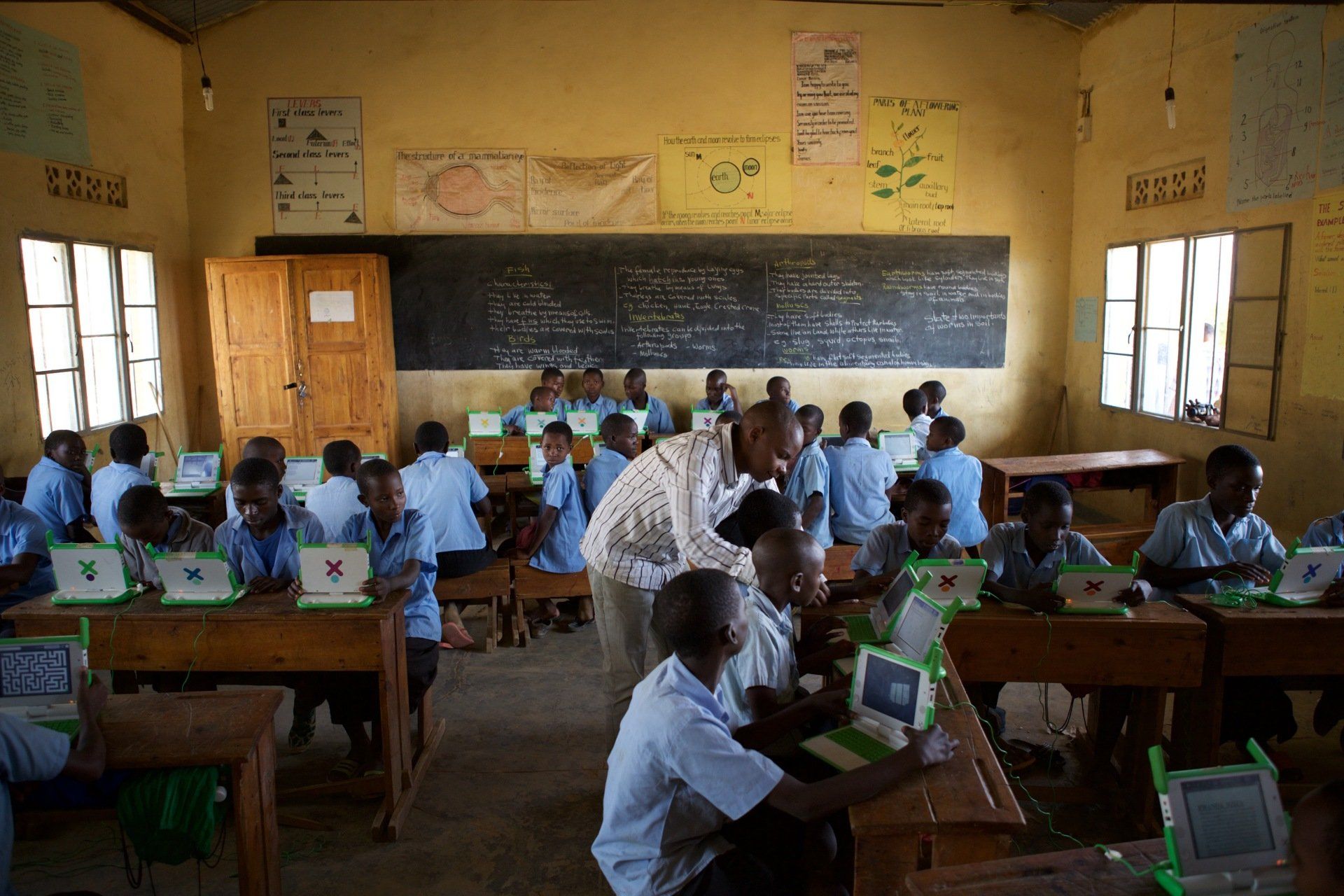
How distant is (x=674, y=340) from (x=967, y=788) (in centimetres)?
673

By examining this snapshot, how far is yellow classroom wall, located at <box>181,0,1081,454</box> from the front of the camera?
792 centimetres

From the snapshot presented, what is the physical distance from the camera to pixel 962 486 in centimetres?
475

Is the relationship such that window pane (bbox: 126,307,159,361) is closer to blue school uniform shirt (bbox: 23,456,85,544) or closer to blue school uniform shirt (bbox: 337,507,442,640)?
blue school uniform shirt (bbox: 23,456,85,544)

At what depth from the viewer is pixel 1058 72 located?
8.11 metres

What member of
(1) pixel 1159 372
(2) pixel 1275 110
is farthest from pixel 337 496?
(1) pixel 1159 372

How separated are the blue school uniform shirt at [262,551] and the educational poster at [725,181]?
18.3 ft

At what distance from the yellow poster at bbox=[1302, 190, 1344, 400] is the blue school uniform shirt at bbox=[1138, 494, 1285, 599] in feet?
7.69

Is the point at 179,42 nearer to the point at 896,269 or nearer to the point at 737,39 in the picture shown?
the point at 737,39

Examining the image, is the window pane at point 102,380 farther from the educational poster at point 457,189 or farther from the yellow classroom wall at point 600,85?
the educational poster at point 457,189

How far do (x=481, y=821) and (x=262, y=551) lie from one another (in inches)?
50.4

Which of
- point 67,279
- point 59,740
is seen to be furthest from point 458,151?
point 59,740

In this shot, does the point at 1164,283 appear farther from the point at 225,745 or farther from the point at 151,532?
the point at 225,745

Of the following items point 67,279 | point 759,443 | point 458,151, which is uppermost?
point 458,151

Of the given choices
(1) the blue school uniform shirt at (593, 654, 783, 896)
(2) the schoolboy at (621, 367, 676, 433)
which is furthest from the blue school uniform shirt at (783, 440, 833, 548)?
(2) the schoolboy at (621, 367, 676, 433)
